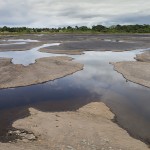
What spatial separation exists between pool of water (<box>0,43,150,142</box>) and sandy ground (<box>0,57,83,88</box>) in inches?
44.8

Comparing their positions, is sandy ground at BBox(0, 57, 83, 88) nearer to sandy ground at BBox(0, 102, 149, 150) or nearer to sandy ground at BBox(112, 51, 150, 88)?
sandy ground at BBox(112, 51, 150, 88)

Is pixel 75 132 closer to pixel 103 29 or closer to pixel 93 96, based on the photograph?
pixel 93 96

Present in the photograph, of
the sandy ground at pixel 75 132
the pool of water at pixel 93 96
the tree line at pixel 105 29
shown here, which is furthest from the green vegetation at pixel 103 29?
the sandy ground at pixel 75 132

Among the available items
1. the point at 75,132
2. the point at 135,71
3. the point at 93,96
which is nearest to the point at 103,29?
the point at 135,71

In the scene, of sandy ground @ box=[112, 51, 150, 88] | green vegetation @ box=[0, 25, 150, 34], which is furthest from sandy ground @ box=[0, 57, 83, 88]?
green vegetation @ box=[0, 25, 150, 34]

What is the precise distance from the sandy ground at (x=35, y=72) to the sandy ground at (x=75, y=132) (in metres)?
8.95

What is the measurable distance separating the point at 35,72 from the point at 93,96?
10.1m

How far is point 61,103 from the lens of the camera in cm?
2288

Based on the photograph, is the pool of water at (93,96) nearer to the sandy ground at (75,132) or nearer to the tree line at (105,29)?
the sandy ground at (75,132)

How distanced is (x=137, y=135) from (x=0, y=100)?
11.6 meters

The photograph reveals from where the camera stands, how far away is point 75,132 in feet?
54.3

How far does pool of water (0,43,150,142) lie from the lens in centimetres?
1944

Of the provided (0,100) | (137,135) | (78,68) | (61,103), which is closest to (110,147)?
(137,135)

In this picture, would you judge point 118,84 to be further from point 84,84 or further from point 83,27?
point 83,27
